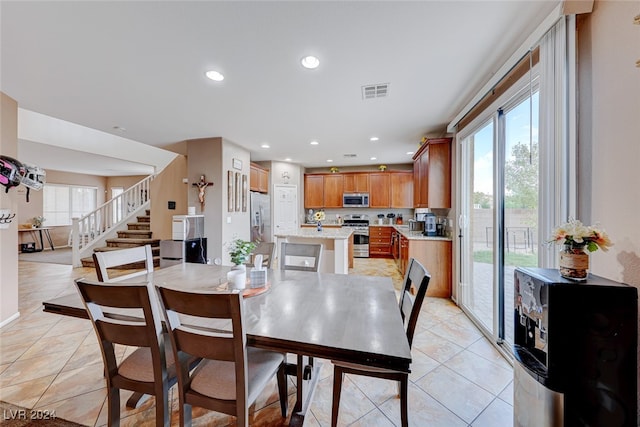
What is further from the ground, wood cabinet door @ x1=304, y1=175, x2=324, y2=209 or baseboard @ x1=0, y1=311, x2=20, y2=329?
wood cabinet door @ x1=304, y1=175, x2=324, y2=209

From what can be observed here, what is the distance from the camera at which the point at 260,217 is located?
5977mm

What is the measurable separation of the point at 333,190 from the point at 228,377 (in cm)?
622

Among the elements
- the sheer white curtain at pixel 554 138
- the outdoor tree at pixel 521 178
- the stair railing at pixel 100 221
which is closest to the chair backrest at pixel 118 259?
the sheer white curtain at pixel 554 138

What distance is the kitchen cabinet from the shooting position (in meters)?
6.72

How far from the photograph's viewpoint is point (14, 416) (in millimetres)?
1560

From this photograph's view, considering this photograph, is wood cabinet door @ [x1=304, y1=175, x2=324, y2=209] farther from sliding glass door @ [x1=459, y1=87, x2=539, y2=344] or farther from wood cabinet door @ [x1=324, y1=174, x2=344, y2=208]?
sliding glass door @ [x1=459, y1=87, x2=539, y2=344]

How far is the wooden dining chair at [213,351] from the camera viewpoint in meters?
1.00

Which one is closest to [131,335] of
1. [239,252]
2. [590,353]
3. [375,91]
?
[239,252]

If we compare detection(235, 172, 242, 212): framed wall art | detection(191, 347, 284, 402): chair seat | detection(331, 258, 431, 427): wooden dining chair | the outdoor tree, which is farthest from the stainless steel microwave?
detection(191, 347, 284, 402): chair seat

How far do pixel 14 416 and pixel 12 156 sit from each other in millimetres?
2823

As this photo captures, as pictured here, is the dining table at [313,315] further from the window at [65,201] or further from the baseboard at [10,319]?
the window at [65,201]

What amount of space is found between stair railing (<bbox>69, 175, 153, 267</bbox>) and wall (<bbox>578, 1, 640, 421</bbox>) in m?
7.63

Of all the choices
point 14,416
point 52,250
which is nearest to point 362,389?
point 14,416

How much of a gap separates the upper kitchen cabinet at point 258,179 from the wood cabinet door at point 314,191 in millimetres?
1333
